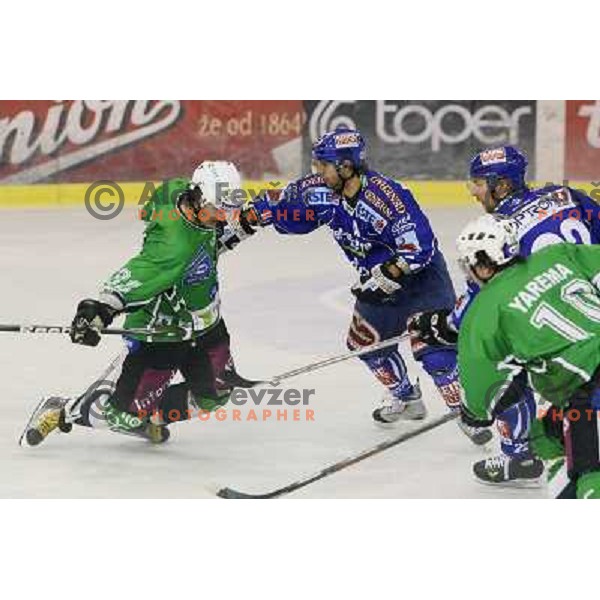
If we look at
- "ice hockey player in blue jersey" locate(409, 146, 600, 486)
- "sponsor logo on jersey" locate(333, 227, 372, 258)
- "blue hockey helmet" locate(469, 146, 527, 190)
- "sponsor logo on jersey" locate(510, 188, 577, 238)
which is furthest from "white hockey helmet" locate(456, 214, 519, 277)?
"sponsor logo on jersey" locate(333, 227, 372, 258)

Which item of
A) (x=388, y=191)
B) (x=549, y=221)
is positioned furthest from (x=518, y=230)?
(x=388, y=191)

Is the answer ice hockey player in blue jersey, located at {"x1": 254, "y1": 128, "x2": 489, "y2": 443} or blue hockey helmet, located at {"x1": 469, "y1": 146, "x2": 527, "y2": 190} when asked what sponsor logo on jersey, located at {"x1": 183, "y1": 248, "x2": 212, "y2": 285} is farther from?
blue hockey helmet, located at {"x1": 469, "y1": 146, "x2": 527, "y2": 190}

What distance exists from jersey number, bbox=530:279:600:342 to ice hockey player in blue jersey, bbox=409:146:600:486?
0.76 metres

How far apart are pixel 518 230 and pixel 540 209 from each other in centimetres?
14

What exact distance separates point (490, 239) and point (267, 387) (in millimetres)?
2775

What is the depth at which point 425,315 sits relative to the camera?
22.0 ft

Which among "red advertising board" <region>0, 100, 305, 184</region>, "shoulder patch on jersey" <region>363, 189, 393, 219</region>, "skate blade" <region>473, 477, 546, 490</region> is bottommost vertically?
"skate blade" <region>473, 477, 546, 490</region>

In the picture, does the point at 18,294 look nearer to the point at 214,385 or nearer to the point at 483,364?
the point at 214,385

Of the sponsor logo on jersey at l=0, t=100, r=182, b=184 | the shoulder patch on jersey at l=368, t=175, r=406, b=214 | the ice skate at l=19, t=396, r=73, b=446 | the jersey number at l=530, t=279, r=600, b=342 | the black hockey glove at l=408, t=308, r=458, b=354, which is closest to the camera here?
the jersey number at l=530, t=279, r=600, b=342

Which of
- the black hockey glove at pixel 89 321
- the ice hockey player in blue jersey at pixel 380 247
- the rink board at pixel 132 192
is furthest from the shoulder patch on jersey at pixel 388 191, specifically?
the rink board at pixel 132 192

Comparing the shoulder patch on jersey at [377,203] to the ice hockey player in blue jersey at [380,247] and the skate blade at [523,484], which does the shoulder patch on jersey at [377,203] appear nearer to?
the ice hockey player in blue jersey at [380,247]

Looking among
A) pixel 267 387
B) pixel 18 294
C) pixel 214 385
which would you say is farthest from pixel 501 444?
pixel 18 294

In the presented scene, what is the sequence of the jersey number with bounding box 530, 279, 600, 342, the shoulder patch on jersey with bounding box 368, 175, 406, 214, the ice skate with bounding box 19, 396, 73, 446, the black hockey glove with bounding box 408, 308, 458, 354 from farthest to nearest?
the shoulder patch on jersey with bounding box 368, 175, 406, 214 → the ice skate with bounding box 19, 396, 73, 446 → the black hockey glove with bounding box 408, 308, 458, 354 → the jersey number with bounding box 530, 279, 600, 342

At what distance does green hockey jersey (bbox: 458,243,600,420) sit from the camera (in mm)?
5727
